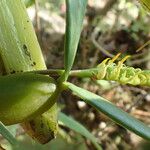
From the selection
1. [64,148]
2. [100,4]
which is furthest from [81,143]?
[100,4]

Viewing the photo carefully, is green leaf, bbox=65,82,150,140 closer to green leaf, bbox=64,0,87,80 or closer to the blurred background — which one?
green leaf, bbox=64,0,87,80

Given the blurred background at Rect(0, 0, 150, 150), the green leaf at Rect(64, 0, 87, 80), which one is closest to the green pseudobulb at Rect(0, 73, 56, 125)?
the green leaf at Rect(64, 0, 87, 80)

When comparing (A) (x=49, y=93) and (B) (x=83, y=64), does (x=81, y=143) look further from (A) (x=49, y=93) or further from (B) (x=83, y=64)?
(A) (x=49, y=93)

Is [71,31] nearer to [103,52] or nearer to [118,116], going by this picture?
[118,116]

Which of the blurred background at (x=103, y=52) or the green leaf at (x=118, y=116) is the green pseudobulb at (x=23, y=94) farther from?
the blurred background at (x=103, y=52)

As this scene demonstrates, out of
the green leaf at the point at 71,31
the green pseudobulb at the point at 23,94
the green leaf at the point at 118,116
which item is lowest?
the green leaf at the point at 118,116

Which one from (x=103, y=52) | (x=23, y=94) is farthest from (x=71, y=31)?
(x=103, y=52)

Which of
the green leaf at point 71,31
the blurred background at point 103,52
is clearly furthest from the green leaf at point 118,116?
the blurred background at point 103,52
